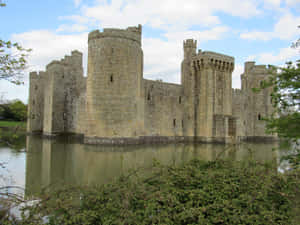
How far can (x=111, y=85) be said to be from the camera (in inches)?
701

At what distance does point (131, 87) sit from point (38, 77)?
1578 centimetres

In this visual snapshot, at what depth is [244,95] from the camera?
2930 cm

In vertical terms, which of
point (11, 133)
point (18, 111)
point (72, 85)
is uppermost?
point (72, 85)

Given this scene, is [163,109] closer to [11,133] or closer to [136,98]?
[136,98]

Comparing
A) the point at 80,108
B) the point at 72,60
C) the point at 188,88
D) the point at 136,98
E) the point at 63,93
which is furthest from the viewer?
the point at 72,60

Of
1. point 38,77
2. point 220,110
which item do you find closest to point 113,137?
point 220,110

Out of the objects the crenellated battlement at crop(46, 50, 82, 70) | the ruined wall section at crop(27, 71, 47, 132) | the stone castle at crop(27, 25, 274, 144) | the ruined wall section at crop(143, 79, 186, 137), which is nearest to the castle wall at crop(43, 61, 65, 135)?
the stone castle at crop(27, 25, 274, 144)

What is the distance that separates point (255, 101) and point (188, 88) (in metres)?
9.12

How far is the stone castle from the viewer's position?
17.8 meters

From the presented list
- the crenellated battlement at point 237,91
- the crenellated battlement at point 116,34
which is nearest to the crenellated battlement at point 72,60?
the crenellated battlement at point 116,34

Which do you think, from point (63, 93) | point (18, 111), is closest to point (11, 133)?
point (18, 111)

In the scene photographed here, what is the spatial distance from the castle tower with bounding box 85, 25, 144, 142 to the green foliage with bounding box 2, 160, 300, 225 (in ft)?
45.0

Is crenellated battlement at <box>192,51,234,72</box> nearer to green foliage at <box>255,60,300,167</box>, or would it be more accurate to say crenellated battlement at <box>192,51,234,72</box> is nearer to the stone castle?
the stone castle

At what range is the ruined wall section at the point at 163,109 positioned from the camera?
72.9 ft
